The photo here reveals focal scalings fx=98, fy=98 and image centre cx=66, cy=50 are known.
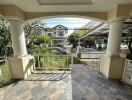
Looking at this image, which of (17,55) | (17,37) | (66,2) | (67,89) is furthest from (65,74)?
(66,2)

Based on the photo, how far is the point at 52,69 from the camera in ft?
13.8

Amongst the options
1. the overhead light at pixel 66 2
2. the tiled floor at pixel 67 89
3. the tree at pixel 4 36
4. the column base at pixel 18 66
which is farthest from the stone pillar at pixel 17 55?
the tree at pixel 4 36

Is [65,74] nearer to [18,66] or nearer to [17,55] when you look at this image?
[18,66]

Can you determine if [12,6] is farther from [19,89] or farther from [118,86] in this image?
[118,86]

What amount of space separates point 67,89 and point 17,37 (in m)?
2.22

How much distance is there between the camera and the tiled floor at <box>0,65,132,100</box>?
7.89 feet

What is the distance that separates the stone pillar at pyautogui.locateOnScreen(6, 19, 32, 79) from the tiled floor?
1.16 ft

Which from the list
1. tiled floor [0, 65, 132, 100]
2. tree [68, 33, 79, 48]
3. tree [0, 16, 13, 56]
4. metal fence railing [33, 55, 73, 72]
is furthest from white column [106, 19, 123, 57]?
tree [68, 33, 79, 48]

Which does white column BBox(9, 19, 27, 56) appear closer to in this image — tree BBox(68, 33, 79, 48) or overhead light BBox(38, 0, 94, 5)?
overhead light BBox(38, 0, 94, 5)

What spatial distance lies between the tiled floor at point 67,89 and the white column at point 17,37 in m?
1.03

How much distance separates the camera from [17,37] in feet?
10.2

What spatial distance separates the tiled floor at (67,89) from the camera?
7.89 feet

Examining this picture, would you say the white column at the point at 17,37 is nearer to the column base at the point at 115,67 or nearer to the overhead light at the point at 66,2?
the overhead light at the point at 66,2

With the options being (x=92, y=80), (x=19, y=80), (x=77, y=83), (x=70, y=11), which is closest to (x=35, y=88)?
(x=19, y=80)
